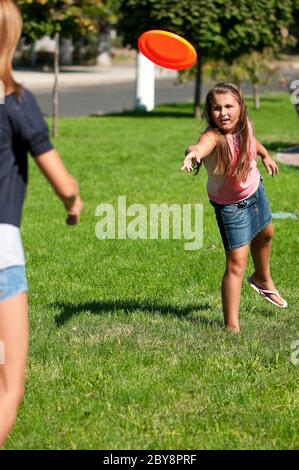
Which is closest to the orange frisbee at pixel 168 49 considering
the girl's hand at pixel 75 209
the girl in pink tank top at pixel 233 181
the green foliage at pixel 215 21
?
the girl in pink tank top at pixel 233 181

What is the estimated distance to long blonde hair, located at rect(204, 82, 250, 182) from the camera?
5930mm

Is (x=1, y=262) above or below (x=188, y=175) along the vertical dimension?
above

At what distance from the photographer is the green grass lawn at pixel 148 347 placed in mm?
4602

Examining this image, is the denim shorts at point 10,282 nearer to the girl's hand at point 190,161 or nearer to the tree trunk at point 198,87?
the girl's hand at point 190,161

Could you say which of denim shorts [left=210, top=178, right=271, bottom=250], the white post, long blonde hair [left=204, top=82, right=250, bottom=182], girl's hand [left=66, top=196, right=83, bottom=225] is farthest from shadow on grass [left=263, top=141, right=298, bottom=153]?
girl's hand [left=66, top=196, right=83, bottom=225]

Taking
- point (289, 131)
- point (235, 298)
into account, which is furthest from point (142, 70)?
point (235, 298)

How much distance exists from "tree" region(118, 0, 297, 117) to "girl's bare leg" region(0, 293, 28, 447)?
17919 mm

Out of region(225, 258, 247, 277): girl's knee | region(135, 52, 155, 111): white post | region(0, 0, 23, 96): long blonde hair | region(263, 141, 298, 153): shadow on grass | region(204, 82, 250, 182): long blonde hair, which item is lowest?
region(135, 52, 155, 111): white post

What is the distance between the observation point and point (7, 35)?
12.1 feet

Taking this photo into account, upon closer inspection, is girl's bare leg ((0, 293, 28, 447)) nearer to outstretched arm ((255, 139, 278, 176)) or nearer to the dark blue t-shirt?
the dark blue t-shirt

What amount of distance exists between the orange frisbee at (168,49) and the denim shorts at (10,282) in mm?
2984

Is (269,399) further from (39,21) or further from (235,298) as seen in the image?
(39,21)

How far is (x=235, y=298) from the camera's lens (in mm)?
6152
